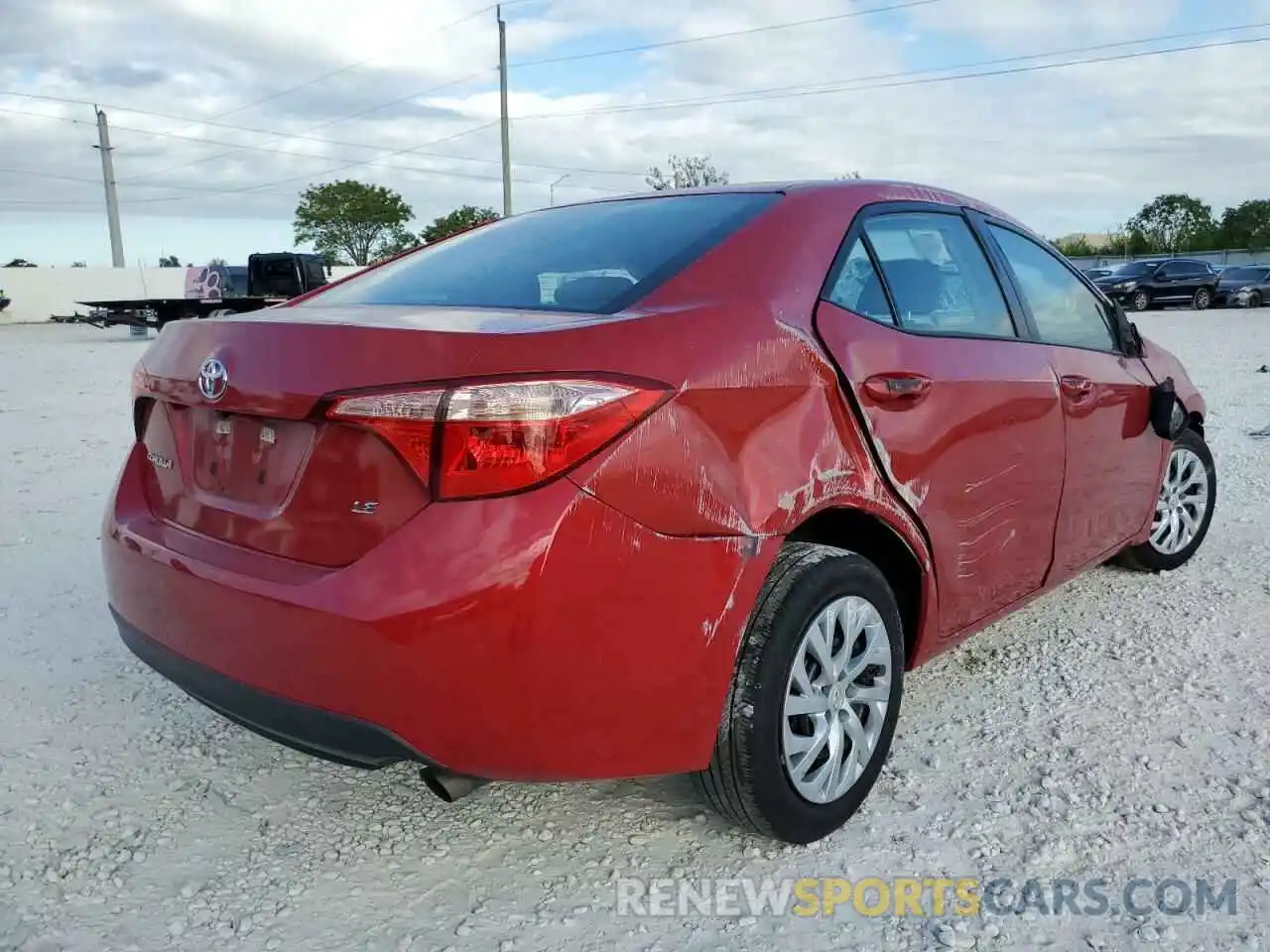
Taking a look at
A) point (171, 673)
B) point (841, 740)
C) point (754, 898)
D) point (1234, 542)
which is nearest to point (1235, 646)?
point (1234, 542)

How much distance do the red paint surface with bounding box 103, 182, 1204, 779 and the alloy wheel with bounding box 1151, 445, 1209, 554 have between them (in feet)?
7.39

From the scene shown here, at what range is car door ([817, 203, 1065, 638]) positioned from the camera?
247cm

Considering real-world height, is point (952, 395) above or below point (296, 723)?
above

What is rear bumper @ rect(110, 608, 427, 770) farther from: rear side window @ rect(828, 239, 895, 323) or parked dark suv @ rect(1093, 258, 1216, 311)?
parked dark suv @ rect(1093, 258, 1216, 311)

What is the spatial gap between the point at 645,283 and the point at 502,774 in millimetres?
1087

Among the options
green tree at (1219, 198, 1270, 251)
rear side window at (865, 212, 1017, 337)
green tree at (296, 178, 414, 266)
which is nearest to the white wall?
green tree at (296, 178, 414, 266)

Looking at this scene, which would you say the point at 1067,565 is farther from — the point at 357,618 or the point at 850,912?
the point at 357,618

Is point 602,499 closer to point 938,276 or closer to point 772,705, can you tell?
point 772,705

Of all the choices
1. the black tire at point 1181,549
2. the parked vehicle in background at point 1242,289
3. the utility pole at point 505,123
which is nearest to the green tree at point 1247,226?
the parked vehicle in background at point 1242,289

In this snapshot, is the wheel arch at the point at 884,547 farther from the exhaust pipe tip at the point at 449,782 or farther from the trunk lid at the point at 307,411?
the exhaust pipe tip at the point at 449,782

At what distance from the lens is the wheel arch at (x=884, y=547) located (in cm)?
243

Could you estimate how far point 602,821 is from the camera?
2.54 m

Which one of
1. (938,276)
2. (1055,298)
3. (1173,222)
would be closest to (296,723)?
(938,276)

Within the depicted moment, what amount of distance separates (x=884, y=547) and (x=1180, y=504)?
2.46 meters
